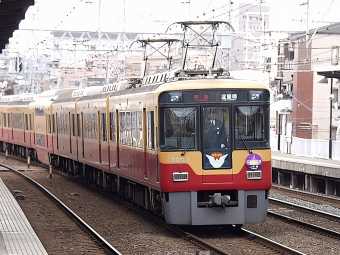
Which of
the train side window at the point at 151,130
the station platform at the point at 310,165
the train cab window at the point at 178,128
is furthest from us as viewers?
the station platform at the point at 310,165

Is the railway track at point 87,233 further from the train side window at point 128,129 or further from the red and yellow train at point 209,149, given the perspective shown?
the train side window at point 128,129

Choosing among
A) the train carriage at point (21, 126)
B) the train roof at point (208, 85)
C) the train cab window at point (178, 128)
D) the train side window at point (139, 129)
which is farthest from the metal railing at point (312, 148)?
the train cab window at point (178, 128)

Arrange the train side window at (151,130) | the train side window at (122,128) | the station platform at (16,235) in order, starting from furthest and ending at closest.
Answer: the train side window at (122,128) → the train side window at (151,130) → the station platform at (16,235)

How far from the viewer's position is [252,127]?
12.2m

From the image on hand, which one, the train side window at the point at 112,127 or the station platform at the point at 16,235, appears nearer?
the station platform at the point at 16,235

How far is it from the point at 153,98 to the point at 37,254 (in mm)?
3629

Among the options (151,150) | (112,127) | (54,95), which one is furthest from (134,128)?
(54,95)

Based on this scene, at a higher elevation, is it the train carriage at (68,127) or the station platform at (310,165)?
the train carriage at (68,127)

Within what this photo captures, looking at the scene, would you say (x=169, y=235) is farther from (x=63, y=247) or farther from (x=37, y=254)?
(x=37, y=254)

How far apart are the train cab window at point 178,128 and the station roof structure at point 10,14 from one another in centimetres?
300

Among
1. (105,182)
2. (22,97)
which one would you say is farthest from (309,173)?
(22,97)

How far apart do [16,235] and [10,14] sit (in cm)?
448

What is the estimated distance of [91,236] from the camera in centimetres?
1272

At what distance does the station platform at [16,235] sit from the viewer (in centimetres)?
1034
